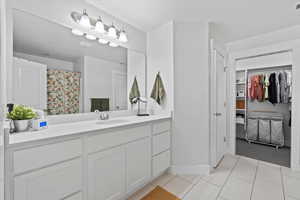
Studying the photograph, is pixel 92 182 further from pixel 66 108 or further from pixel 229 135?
pixel 229 135

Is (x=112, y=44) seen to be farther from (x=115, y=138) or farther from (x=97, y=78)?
(x=115, y=138)

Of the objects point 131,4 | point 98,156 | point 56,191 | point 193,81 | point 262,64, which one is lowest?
point 56,191

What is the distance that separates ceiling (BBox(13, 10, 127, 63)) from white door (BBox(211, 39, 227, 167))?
5.62ft

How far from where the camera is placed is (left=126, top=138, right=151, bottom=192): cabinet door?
1624 millimetres

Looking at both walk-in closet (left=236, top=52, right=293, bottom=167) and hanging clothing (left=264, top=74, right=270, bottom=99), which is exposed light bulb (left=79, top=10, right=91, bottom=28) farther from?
hanging clothing (left=264, top=74, right=270, bottom=99)

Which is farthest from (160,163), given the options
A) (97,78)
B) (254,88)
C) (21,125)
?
(254,88)

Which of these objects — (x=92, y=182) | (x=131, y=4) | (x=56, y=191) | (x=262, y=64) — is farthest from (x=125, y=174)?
(x=262, y=64)

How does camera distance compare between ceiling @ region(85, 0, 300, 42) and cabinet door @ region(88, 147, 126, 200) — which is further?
ceiling @ region(85, 0, 300, 42)

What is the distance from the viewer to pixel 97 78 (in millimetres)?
2035

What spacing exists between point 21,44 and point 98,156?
1.26 metres

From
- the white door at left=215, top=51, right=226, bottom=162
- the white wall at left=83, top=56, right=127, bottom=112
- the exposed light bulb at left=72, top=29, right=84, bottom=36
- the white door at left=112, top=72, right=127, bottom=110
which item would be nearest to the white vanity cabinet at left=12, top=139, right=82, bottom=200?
the white wall at left=83, top=56, right=127, bottom=112

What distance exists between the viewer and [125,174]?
1.58 meters

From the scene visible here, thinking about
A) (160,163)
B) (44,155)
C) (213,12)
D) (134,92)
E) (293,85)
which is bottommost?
(160,163)

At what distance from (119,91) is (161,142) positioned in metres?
0.98
